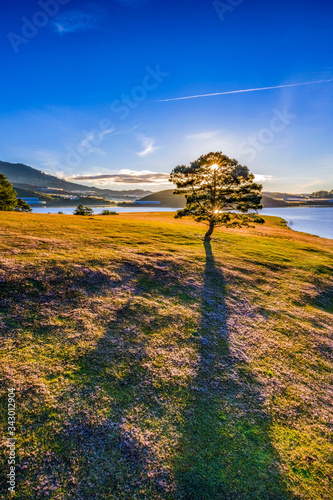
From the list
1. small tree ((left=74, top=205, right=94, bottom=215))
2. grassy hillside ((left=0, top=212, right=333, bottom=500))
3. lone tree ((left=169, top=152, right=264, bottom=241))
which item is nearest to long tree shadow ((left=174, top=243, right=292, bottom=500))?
grassy hillside ((left=0, top=212, right=333, bottom=500))

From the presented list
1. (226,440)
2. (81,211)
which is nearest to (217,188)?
(226,440)

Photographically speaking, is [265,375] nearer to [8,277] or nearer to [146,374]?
[146,374]

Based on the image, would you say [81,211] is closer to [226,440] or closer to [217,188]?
[217,188]

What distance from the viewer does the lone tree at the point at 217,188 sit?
32344mm

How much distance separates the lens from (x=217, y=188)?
3472cm

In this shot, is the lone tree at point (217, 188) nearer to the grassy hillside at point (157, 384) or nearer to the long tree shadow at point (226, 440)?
the grassy hillside at point (157, 384)

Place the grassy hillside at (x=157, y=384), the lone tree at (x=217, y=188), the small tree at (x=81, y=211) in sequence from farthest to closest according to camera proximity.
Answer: the small tree at (x=81, y=211)
the lone tree at (x=217, y=188)
the grassy hillside at (x=157, y=384)

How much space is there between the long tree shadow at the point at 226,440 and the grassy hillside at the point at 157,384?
0.04 metres

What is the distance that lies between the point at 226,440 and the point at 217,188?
3230cm

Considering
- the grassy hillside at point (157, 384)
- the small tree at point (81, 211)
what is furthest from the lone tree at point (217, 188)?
the small tree at point (81, 211)

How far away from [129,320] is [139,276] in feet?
22.9

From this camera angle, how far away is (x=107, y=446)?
7570 millimetres

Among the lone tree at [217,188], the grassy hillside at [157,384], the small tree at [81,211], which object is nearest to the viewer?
the grassy hillside at [157,384]

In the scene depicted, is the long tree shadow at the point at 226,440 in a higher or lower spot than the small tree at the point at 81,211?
lower
